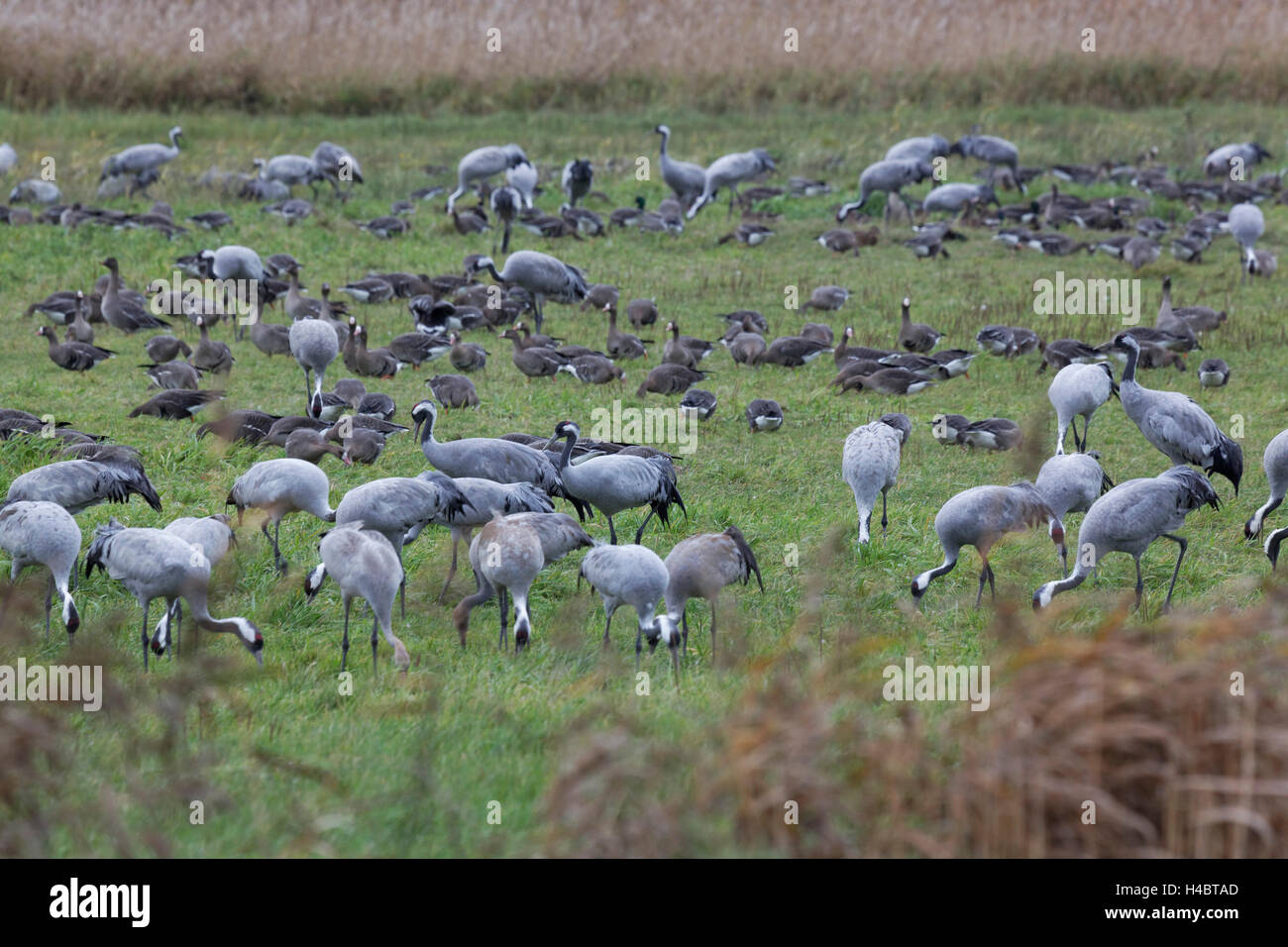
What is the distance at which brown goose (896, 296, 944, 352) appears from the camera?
12922 mm

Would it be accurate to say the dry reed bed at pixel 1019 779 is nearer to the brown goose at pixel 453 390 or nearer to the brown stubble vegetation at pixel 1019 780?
the brown stubble vegetation at pixel 1019 780

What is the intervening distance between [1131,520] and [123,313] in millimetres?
9262

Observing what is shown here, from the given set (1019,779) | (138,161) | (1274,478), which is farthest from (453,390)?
(138,161)

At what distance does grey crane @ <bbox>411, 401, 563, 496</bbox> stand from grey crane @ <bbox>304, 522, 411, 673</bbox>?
64.4 inches

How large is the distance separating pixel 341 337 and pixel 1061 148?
546 inches

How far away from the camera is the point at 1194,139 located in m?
22.8

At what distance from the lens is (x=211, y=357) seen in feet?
39.5

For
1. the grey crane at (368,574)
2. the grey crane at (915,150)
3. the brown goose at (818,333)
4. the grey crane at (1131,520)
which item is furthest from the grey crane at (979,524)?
the grey crane at (915,150)

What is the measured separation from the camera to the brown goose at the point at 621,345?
1291 centimetres

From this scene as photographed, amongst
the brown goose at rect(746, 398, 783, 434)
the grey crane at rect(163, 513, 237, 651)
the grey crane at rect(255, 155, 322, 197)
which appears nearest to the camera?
the grey crane at rect(163, 513, 237, 651)

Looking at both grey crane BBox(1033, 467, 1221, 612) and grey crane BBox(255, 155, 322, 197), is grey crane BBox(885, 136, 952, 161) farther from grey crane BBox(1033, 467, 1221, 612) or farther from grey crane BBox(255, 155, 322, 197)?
grey crane BBox(1033, 467, 1221, 612)

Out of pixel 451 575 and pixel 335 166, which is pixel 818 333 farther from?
pixel 335 166

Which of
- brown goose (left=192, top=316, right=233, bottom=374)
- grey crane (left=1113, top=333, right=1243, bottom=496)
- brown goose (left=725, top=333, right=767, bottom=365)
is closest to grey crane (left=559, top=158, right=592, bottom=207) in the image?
brown goose (left=725, top=333, right=767, bottom=365)

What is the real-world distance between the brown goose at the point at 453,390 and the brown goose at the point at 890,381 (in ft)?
9.45
